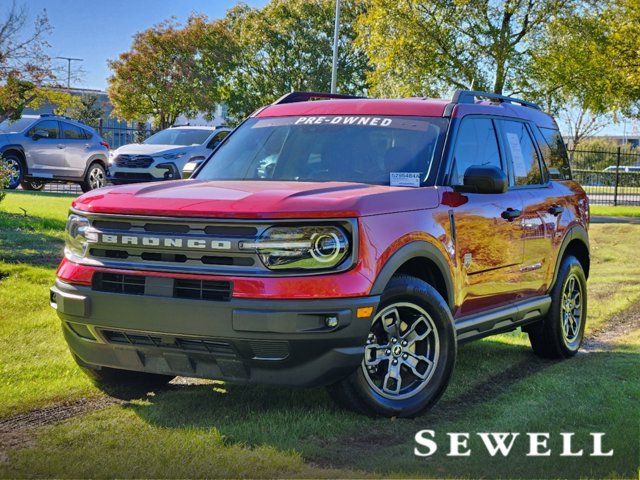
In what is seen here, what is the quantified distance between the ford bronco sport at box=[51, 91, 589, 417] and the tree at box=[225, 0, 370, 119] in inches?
1849

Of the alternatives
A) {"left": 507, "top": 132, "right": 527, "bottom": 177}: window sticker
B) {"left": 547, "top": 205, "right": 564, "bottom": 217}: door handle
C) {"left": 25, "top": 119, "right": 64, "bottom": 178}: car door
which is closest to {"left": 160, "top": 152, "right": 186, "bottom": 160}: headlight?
{"left": 25, "top": 119, "right": 64, "bottom": 178}: car door

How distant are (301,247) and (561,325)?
3579mm

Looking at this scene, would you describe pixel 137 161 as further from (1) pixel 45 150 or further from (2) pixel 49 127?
(2) pixel 49 127

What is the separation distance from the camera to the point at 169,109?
175 ft

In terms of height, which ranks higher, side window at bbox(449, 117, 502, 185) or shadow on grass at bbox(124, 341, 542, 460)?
side window at bbox(449, 117, 502, 185)

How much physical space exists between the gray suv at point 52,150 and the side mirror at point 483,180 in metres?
17.9

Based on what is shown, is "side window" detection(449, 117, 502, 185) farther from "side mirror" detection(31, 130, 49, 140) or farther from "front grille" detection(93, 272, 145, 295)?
"side mirror" detection(31, 130, 49, 140)

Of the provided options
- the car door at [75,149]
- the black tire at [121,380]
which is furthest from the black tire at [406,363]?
the car door at [75,149]

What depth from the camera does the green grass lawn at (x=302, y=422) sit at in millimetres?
4723

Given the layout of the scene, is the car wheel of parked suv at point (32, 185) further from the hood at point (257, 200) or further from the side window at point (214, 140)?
the hood at point (257, 200)

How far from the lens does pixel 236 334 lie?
16.3 ft

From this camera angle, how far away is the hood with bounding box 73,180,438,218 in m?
5.08

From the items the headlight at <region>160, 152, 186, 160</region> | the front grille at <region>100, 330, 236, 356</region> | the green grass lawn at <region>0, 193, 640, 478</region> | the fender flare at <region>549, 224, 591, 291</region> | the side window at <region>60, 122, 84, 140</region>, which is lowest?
the green grass lawn at <region>0, 193, 640, 478</region>

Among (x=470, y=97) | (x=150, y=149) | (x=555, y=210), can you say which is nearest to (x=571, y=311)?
(x=555, y=210)
